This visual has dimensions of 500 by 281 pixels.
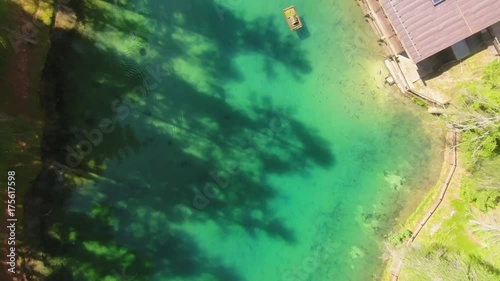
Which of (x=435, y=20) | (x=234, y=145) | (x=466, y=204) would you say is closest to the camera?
(x=435, y=20)

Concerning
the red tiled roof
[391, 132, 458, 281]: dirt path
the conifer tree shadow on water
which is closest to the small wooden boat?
the conifer tree shadow on water

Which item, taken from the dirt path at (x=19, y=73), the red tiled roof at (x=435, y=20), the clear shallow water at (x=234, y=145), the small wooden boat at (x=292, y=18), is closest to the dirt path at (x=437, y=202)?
the clear shallow water at (x=234, y=145)

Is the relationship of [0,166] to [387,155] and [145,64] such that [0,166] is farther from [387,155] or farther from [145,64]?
[387,155]

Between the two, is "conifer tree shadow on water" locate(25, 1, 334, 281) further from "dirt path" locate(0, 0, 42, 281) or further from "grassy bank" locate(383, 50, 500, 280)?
"grassy bank" locate(383, 50, 500, 280)

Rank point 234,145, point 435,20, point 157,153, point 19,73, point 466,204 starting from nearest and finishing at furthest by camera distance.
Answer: point 435,20, point 19,73, point 466,204, point 157,153, point 234,145

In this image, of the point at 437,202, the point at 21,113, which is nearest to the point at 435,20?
the point at 437,202

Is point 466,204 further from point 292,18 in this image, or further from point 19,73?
point 19,73

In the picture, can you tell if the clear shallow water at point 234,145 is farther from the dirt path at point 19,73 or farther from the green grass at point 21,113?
the dirt path at point 19,73
